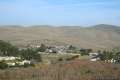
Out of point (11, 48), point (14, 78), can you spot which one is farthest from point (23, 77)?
point (11, 48)

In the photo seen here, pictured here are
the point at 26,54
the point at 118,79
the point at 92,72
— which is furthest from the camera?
the point at 26,54

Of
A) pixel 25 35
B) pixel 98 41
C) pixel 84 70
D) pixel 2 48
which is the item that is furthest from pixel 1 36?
pixel 84 70

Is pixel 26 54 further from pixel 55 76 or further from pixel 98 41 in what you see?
pixel 98 41

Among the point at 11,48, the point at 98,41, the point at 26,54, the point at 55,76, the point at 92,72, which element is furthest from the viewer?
the point at 98,41

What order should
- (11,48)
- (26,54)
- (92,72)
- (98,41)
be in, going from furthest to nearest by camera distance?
(98,41) < (11,48) < (26,54) < (92,72)

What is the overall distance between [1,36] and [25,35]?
14.8m

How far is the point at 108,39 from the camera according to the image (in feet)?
652

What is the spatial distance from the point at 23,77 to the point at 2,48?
6966cm

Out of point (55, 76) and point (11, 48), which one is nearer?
point (55, 76)

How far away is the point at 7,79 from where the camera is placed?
49.4ft

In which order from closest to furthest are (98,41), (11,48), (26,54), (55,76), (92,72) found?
(55,76) → (92,72) → (26,54) → (11,48) → (98,41)

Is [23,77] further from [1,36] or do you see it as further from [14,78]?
[1,36]

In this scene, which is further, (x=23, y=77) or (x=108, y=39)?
(x=108, y=39)

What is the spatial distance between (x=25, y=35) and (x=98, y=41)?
4461 centimetres
